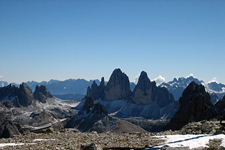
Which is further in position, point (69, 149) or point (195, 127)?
point (195, 127)

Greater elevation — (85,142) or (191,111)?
(85,142)

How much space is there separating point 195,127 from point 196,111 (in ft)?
354

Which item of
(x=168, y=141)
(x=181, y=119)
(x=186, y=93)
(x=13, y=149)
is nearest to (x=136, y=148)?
(x=168, y=141)

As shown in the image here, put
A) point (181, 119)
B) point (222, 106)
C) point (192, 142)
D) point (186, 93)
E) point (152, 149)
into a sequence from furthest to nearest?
point (186, 93) → point (181, 119) → point (222, 106) → point (192, 142) → point (152, 149)

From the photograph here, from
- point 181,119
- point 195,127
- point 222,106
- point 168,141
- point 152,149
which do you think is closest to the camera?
point 152,149

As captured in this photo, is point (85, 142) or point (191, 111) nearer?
point (85, 142)

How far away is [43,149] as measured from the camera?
26344mm

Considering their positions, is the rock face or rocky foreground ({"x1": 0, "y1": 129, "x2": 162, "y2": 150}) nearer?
rocky foreground ({"x1": 0, "y1": 129, "x2": 162, "y2": 150})

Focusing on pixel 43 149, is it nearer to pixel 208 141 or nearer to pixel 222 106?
pixel 208 141

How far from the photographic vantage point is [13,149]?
27453mm

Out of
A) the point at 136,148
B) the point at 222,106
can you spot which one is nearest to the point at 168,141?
the point at 136,148

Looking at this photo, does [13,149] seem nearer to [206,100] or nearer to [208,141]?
[208,141]

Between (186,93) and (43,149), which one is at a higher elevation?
(186,93)

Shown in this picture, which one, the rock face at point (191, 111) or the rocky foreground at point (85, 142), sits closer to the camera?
the rocky foreground at point (85, 142)
